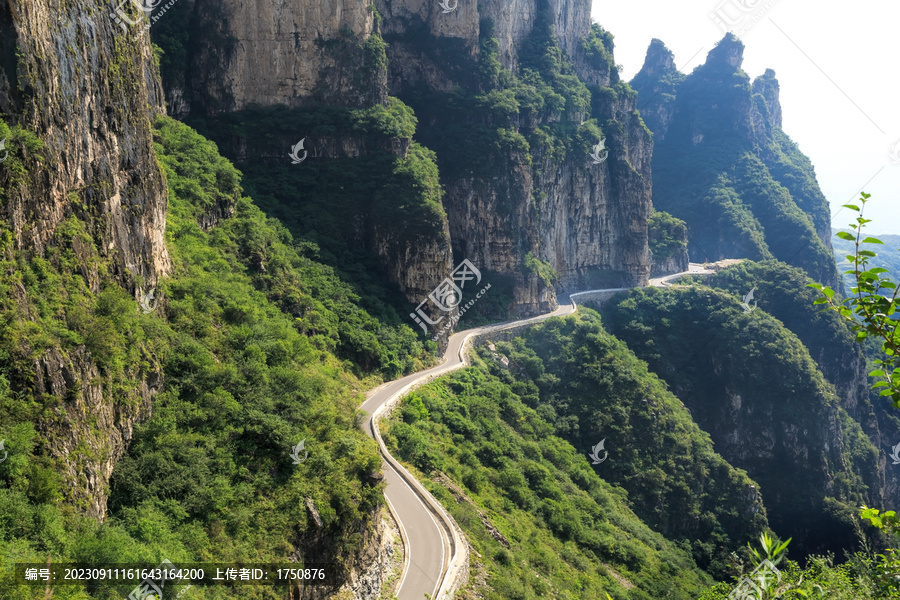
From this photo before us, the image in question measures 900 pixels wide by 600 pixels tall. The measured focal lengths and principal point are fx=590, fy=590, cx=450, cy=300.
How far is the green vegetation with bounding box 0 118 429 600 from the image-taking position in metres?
12.8

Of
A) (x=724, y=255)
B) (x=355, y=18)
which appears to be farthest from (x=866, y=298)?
(x=724, y=255)

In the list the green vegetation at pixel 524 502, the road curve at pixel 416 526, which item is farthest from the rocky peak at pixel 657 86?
the road curve at pixel 416 526

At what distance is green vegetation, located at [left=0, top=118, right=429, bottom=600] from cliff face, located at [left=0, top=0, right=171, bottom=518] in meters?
0.14

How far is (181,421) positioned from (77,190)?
7.71 metres

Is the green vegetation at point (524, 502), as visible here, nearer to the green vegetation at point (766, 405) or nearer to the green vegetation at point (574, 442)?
the green vegetation at point (574, 442)

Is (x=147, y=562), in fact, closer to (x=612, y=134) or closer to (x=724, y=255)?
(x=612, y=134)

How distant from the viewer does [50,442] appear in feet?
43.9

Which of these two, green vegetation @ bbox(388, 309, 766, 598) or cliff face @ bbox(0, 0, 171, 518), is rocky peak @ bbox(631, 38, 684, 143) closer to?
green vegetation @ bbox(388, 309, 766, 598)

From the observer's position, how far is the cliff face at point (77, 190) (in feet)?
46.4

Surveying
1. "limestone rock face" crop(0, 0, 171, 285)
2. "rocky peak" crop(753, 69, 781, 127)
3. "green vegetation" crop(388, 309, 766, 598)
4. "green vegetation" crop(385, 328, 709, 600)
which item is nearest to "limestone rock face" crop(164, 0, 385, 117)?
"limestone rock face" crop(0, 0, 171, 285)

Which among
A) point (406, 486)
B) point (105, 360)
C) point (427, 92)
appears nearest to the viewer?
point (105, 360)

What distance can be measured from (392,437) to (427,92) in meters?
40.2

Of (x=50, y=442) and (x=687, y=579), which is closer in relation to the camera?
(x=50, y=442)

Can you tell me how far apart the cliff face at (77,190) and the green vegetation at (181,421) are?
0.14 m
